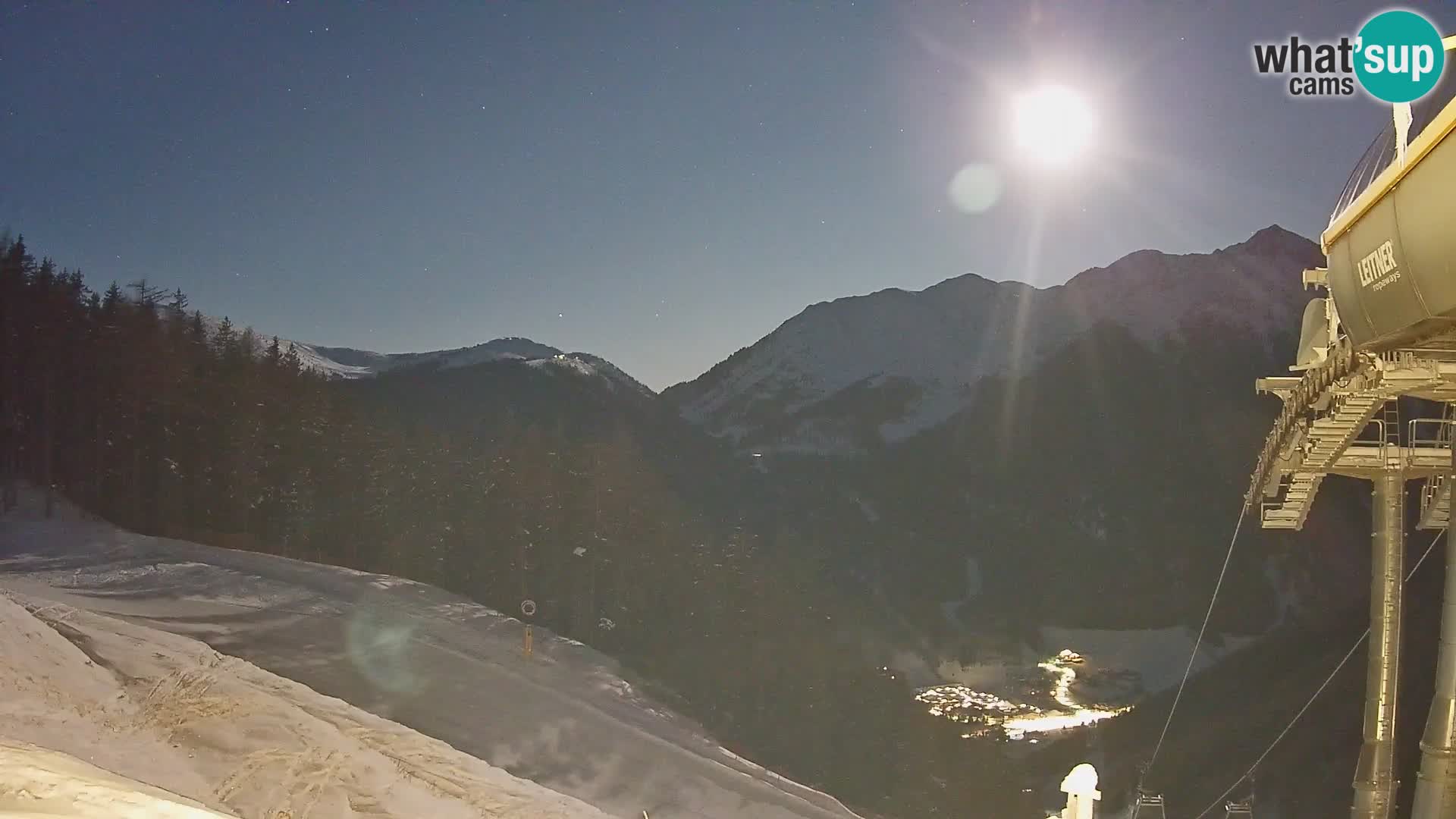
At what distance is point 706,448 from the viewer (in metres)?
144

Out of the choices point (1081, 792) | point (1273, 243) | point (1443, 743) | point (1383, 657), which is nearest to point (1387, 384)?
point (1443, 743)

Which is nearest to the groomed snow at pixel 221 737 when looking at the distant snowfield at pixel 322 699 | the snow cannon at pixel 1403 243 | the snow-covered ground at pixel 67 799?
the distant snowfield at pixel 322 699

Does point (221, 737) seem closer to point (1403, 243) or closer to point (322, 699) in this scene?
point (322, 699)

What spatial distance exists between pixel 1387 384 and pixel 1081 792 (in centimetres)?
1064

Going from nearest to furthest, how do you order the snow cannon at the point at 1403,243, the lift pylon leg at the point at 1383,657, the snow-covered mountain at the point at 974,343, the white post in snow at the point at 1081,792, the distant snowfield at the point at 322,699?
the snow cannon at the point at 1403,243 → the white post in snow at the point at 1081,792 → the distant snowfield at the point at 322,699 → the lift pylon leg at the point at 1383,657 → the snow-covered mountain at the point at 974,343

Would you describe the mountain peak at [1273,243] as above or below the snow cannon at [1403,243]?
above

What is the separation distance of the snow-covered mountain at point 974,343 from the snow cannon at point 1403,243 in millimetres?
140989

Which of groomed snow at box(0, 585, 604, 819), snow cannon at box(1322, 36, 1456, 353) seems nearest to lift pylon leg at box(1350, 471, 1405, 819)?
snow cannon at box(1322, 36, 1456, 353)

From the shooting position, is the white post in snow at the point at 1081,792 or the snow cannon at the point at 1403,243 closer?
the snow cannon at the point at 1403,243

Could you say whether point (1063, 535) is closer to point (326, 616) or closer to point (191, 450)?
point (191, 450)

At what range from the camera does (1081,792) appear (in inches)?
302

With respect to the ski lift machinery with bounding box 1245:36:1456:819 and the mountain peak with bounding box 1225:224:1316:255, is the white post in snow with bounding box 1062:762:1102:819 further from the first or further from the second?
the mountain peak with bounding box 1225:224:1316:255

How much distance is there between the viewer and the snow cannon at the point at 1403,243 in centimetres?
620

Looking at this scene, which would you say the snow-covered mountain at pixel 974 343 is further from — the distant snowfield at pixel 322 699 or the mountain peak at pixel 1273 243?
the distant snowfield at pixel 322 699
